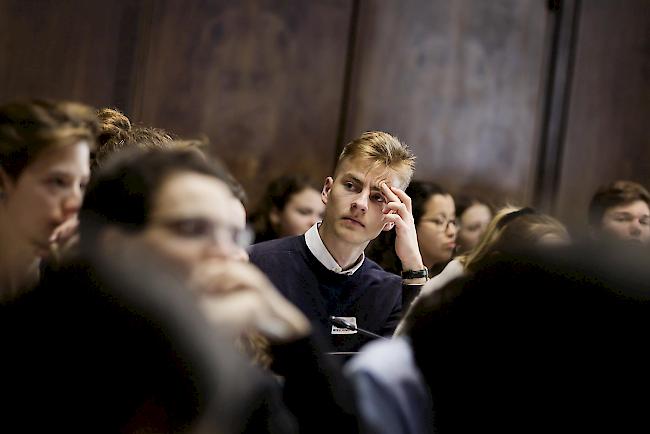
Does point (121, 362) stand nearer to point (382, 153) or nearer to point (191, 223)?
point (191, 223)

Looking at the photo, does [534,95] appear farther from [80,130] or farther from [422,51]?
[80,130]

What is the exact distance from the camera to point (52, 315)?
83 cm

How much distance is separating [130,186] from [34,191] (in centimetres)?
14

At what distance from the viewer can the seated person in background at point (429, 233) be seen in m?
1.98

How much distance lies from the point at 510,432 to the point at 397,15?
2.79m

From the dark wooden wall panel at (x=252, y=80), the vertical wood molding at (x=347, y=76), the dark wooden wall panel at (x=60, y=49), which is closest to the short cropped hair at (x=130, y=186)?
the dark wooden wall panel at (x=60, y=49)

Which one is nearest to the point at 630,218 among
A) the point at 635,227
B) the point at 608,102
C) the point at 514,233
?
the point at 635,227

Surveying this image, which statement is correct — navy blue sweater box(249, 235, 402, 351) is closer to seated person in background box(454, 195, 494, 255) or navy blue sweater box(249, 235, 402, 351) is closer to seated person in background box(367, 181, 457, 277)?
seated person in background box(367, 181, 457, 277)

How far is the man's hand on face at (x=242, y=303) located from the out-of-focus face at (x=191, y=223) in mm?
13

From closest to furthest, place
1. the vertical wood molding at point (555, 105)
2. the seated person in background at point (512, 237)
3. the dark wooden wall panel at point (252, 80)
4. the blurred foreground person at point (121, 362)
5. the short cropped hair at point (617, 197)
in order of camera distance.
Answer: the blurred foreground person at point (121, 362)
the seated person in background at point (512, 237)
the short cropped hair at point (617, 197)
the dark wooden wall panel at point (252, 80)
the vertical wood molding at point (555, 105)

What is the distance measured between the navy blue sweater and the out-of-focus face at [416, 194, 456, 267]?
0.15 m

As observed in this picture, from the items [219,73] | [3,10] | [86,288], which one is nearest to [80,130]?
[86,288]

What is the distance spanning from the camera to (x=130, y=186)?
33.5 inches

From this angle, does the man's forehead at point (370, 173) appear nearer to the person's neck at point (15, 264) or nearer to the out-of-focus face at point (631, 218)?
the out-of-focus face at point (631, 218)
